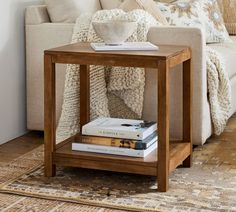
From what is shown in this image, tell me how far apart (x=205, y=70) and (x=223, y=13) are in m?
1.43

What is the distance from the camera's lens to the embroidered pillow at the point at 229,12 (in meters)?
3.92

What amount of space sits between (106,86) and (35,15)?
1.86 feet

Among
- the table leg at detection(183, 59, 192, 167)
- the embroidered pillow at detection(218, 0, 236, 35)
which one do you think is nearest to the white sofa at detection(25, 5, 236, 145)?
the table leg at detection(183, 59, 192, 167)

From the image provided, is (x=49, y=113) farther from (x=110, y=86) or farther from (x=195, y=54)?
(x=195, y=54)

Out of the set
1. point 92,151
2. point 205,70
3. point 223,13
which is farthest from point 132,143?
point 223,13

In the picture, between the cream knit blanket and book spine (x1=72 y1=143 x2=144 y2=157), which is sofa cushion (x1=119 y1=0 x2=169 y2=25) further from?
book spine (x1=72 y1=143 x2=144 y2=157)

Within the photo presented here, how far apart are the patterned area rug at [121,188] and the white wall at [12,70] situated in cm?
35

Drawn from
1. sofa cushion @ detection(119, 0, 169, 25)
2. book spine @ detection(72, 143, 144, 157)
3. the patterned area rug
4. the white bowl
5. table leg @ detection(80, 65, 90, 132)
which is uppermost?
sofa cushion @ detection(119, 0, 169, 25)

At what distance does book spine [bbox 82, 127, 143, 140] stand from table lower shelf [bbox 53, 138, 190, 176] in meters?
0.08

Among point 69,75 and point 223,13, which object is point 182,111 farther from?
point 223,13

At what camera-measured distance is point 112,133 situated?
2305mm

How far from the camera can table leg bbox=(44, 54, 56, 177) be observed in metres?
2.29

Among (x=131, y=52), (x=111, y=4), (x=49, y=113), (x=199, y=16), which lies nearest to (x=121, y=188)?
(x=49, y=113)

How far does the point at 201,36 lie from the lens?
99.3 inches
